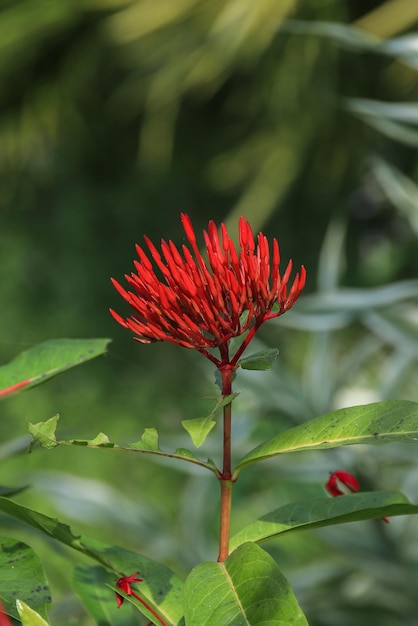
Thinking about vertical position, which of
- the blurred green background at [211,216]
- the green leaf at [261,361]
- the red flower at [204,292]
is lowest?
the blurred green background at [211,216]

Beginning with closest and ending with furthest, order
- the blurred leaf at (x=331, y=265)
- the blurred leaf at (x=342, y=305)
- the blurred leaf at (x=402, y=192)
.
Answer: the blurred leaf at (x=342, y=305), the blurred leaf at (x=402, y=192), the blurred leaf at (x=331, y=265)

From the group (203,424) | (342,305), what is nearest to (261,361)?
(203,424)

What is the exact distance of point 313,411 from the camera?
1441 millimetres

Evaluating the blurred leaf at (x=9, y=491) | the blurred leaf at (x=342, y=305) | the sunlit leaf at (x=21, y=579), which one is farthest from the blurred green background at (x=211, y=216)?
the sunlit leaf at (x=21, y=579)

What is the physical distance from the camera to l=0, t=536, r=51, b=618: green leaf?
1.33 ft

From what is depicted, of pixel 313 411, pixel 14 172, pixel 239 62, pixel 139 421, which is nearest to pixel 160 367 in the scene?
pixel 139 421

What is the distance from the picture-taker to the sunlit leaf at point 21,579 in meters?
0.41

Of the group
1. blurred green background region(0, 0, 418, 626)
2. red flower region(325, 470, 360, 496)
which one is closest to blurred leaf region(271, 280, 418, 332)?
blurred green background region(0, 0, 418, 626)

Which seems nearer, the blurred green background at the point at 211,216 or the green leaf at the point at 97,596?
the green leaf at the point at 97,596

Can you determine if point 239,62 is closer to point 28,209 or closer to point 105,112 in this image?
point 105,112

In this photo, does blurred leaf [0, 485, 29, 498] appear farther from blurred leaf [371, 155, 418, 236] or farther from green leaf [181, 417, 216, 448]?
blurred leaf [371, 155, 418, 236]

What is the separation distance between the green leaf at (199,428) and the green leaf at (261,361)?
35mm

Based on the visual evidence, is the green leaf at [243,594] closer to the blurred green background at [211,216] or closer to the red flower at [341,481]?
the red flower at [341,481]

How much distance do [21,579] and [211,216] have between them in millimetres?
2198
